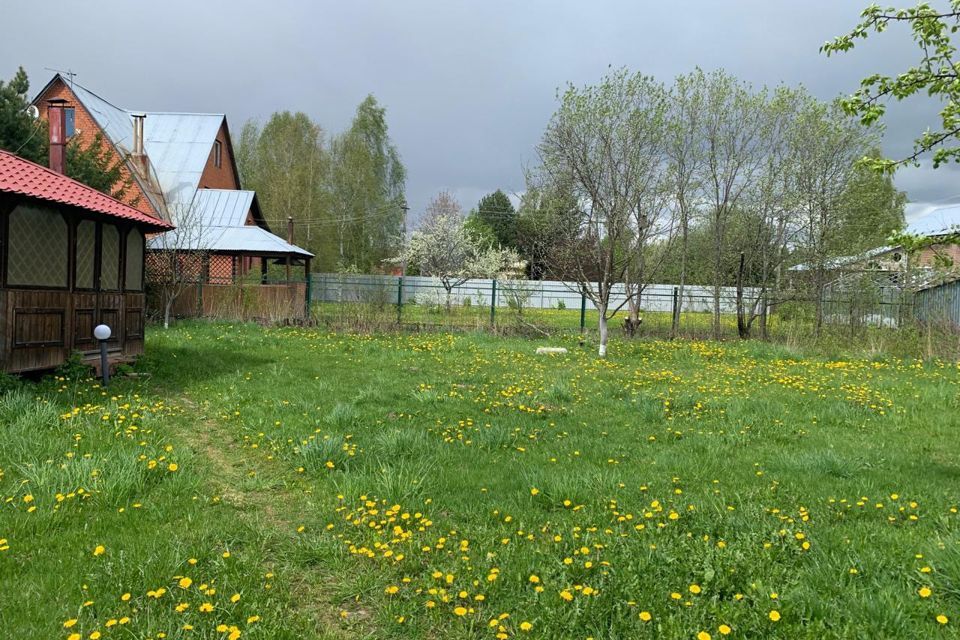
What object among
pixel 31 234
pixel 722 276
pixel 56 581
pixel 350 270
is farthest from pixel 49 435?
pixel 350 270

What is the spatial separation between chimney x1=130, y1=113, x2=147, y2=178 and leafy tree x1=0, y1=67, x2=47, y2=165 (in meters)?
9.63

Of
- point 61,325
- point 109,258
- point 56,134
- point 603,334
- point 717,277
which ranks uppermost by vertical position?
point 56,134

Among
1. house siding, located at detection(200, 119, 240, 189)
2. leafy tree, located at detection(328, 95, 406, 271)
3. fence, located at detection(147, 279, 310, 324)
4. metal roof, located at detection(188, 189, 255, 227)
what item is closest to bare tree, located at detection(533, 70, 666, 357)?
fence, located at detection(147, 279, 310, 324)

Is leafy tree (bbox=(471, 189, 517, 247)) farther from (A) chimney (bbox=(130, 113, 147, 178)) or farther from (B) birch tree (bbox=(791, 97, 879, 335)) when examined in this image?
(B) birch tree (bbox=(791, 97, 879, 335))

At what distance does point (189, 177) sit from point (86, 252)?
2155 centimetres

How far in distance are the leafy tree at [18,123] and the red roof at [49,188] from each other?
7.65 meters

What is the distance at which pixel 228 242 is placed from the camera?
22672 millimetres

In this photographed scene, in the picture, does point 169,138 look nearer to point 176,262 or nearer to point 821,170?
point 176,262

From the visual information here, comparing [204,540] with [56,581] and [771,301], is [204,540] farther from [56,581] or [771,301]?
[771,301]

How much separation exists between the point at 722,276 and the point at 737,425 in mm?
13825

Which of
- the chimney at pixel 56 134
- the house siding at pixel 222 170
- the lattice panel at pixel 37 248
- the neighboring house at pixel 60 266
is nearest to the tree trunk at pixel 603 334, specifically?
the neighboring house at pixel 60 266

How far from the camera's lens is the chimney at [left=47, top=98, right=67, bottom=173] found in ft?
32.4

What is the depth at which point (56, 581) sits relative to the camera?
126 inches

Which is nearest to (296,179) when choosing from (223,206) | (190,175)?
(190,175)
